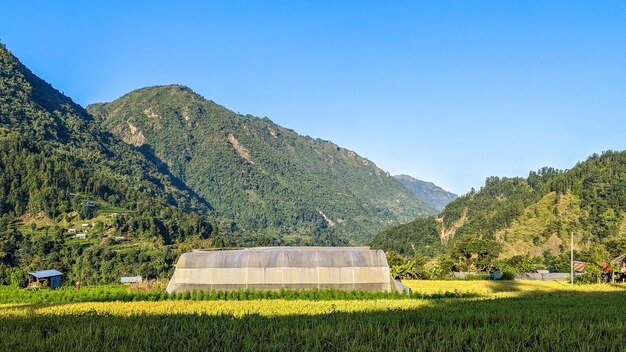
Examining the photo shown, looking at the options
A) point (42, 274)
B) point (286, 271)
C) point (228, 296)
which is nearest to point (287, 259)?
point (286, 271)

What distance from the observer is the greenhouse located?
151ft

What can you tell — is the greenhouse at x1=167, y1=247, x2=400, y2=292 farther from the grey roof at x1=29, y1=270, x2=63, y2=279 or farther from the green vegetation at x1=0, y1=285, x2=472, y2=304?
the grey roof at x1=29, y1=270, x2=63, y2=279

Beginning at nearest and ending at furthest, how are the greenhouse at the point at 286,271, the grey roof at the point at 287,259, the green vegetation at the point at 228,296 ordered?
the green vegetation at the point at 228,296 < the greenhouse at the point at 286,271 < the grey roof at the point at 287,259

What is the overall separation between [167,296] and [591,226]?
166 m

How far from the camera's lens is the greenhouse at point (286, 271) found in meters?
46.1

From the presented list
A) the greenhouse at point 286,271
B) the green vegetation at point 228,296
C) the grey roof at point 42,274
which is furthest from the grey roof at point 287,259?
the grey roof at point 42,274

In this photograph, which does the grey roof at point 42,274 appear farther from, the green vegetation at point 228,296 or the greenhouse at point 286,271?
the greenhouse at point 286,271

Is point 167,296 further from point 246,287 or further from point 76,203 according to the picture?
point 76,203

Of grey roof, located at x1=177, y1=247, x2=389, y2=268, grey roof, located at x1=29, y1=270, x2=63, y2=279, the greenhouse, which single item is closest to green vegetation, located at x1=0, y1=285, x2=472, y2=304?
the greenhouse

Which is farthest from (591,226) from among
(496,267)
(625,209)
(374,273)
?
(374,273)

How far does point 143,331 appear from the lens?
9367 millimetres

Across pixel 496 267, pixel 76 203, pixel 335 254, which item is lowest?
pixel 496 267

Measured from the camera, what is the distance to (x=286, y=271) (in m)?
46.7

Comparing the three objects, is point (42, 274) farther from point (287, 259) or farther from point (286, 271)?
point (286, 271)
